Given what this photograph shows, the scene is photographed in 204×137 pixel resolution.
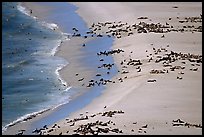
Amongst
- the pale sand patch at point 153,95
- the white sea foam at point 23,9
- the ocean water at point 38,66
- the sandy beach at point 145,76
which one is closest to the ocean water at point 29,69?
the ocean water at point 38,66

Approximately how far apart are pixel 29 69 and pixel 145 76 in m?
6.31

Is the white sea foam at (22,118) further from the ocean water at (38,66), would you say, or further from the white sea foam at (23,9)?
the white sea foam at (23,9)

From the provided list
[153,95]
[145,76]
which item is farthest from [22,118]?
[145,76]

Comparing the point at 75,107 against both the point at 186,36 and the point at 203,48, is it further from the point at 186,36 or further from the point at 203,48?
the point at 186,36

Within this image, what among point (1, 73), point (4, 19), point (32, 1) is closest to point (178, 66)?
point (1, 73)

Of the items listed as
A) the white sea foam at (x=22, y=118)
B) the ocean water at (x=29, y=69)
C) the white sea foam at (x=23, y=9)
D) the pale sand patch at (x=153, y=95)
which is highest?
the white sea foam at (x=23, y=9)

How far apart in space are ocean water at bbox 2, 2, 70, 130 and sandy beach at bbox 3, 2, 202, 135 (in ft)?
2.50

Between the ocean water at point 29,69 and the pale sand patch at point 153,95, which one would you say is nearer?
the pale sand patch at point 153,95

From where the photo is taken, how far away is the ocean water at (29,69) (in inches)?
680

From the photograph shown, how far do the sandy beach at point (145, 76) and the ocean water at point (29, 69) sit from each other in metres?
0.76

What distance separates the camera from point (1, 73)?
2095cm

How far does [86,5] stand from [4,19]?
7.45 m

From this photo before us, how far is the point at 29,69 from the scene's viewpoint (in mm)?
21969

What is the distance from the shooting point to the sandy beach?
13094 mm
